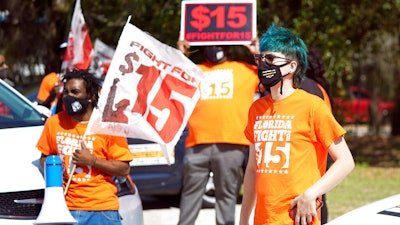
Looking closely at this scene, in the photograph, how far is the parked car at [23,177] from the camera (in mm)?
5320

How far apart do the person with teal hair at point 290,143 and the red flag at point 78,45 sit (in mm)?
4777

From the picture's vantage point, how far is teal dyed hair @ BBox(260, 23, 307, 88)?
468 centimetres

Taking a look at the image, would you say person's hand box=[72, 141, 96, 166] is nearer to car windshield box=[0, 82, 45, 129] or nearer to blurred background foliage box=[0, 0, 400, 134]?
car windshield box=[0, 82, 45, 129]

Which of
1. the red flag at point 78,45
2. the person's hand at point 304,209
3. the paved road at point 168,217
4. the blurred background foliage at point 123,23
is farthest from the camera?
the blurred background foliage at point 123,23

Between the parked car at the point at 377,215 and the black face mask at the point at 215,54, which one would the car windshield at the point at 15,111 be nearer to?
the black face mask at the point at 215,54

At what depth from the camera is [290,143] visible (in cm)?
457

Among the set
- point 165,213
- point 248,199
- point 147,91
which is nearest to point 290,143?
point 248,199

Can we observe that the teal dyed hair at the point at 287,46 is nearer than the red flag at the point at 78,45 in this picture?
Yes

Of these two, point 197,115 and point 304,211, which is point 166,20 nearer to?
point 197,115

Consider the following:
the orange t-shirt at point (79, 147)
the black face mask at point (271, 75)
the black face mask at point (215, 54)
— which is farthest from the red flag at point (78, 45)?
the black face mask at point (271, 75)

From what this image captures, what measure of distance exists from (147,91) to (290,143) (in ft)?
5.40

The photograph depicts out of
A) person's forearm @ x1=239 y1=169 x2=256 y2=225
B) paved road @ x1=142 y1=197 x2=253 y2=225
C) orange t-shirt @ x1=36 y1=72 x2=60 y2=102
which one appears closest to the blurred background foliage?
paved road @ x1=142 y1=197 x2=253 y2=225

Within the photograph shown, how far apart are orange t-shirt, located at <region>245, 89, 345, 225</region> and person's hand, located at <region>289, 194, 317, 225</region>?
57 mm

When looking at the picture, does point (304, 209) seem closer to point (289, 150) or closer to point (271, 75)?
point (289, 150)
